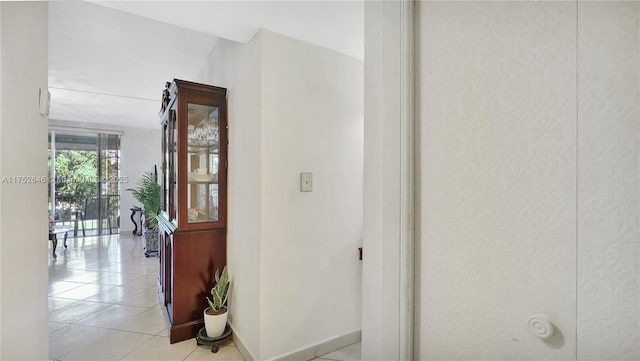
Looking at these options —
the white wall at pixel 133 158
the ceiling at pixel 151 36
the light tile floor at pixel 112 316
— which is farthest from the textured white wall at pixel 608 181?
the white wall at pixel 133 158

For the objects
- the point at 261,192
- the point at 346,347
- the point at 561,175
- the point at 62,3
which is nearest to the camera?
the point at 561,175

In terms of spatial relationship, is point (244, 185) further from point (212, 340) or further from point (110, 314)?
point (110, 314)

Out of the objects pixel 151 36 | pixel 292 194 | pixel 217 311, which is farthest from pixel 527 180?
pixel 151 36

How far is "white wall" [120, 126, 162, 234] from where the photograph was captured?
22.0ft

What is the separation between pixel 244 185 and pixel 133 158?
5983 millimetres

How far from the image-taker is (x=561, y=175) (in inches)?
24.1

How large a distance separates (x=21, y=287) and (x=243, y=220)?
3.77ft

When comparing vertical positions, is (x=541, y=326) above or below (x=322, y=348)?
above

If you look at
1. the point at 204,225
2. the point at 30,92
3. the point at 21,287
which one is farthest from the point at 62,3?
the point at 21,287

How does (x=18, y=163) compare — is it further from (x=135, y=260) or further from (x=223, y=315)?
(x=135, y=260)

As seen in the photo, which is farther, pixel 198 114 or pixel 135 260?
pixel 135 260

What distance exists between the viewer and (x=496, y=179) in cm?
71

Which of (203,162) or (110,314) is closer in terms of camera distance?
(203,162)

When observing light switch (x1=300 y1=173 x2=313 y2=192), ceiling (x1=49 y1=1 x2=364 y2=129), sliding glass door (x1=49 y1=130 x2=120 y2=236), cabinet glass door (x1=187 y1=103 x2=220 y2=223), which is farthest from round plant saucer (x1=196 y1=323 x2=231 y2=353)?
sliding glass door (x1=49 y1=130 x2=120 y2=236)
